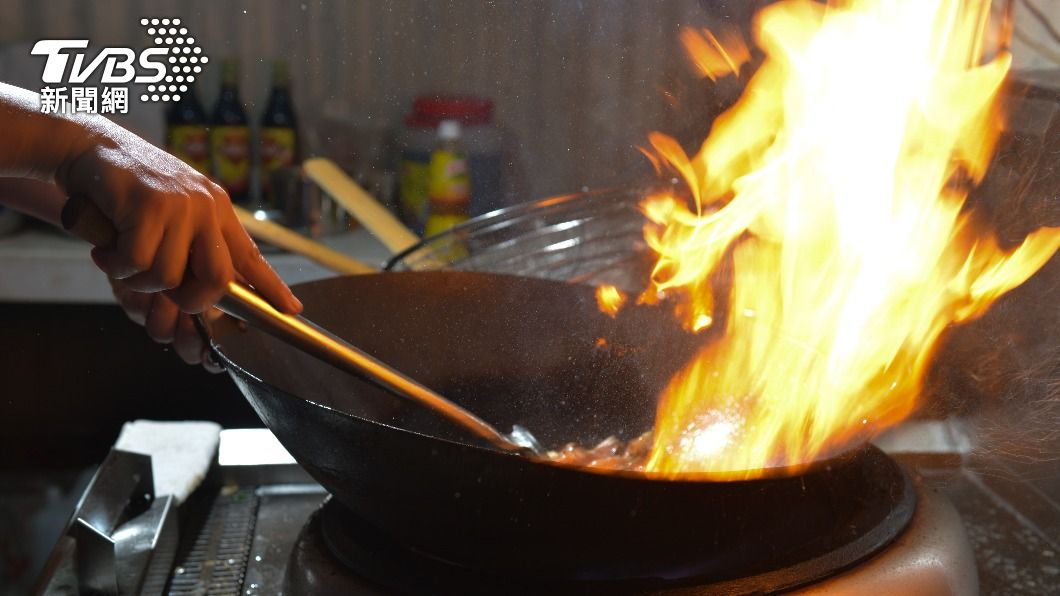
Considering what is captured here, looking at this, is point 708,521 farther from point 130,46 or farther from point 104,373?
point 104,373

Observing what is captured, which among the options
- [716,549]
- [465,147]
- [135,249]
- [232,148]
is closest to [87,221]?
[135,249]

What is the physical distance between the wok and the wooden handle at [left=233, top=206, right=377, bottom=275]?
19 centimetres

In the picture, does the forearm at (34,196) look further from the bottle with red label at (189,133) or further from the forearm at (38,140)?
the bottle with red label at (189,133)

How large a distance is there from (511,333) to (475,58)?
0.27 meters

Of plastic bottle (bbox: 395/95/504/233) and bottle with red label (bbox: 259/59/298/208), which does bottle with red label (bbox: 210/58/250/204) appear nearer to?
bottle with red label (bbox: 259/59/298/208)

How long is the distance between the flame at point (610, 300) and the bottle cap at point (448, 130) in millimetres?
361

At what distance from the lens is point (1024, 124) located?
85 centimetres

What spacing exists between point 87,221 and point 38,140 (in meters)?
0.07

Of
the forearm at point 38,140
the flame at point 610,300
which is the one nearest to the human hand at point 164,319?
the forearm at point 38,140

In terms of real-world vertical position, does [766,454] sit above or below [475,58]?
below

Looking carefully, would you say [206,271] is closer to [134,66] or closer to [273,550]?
[273,550]

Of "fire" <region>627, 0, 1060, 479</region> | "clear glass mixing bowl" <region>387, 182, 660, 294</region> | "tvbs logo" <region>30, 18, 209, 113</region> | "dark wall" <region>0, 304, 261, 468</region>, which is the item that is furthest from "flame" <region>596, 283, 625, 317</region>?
"dark wall" <region>0, 304, 261, 468</region>

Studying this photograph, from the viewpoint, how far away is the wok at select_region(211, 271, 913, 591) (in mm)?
537

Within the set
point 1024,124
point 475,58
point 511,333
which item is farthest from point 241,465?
point 1024,124
